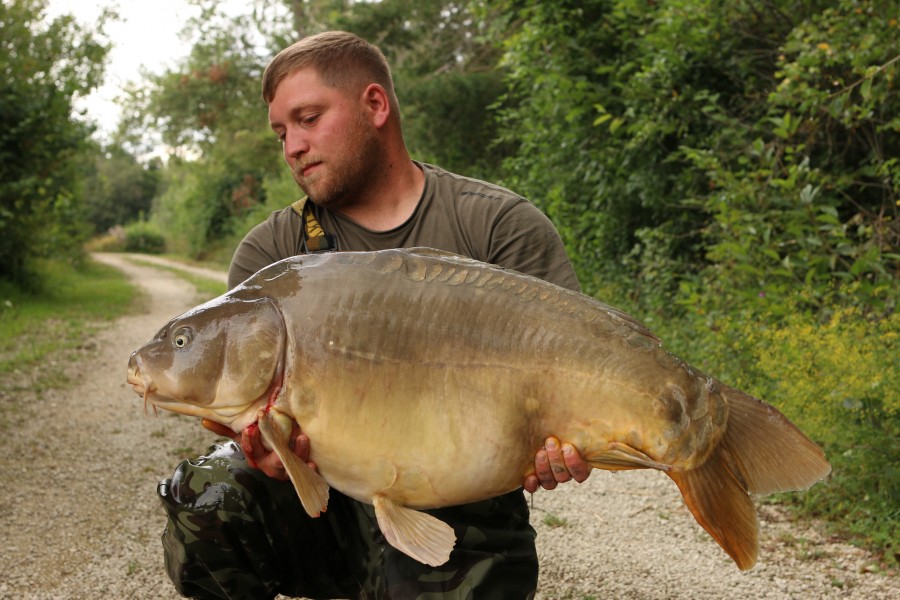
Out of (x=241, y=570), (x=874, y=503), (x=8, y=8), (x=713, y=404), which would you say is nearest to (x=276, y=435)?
(x=241, y=570)

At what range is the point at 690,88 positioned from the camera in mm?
6488

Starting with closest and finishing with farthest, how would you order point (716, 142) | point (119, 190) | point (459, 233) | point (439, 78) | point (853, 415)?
point (459, 233)
point (853, 415)
point (716, 142)
point (439, 78)
point (119, 190)

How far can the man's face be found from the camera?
7.54 ft

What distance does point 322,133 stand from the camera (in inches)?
90.4

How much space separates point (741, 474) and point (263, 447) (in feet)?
3.26

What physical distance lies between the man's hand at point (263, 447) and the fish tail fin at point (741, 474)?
742 millimetres

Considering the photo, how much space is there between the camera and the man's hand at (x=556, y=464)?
175cm

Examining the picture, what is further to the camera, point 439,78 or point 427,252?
point 439,78

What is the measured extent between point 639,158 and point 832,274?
2753mm

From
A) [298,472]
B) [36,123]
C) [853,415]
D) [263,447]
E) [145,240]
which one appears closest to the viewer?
[298,472]

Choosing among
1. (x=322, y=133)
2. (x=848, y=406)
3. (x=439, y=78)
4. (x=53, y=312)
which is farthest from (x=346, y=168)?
(x=439, y=78)

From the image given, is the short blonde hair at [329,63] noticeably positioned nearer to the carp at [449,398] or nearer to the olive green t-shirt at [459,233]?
the olive green t-shirt at [459,233]

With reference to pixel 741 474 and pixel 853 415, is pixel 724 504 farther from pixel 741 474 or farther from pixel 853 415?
pixel 853 415

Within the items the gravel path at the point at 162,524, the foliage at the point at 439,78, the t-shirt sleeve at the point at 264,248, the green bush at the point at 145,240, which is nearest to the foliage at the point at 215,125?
the green bush at the point at 145,240
